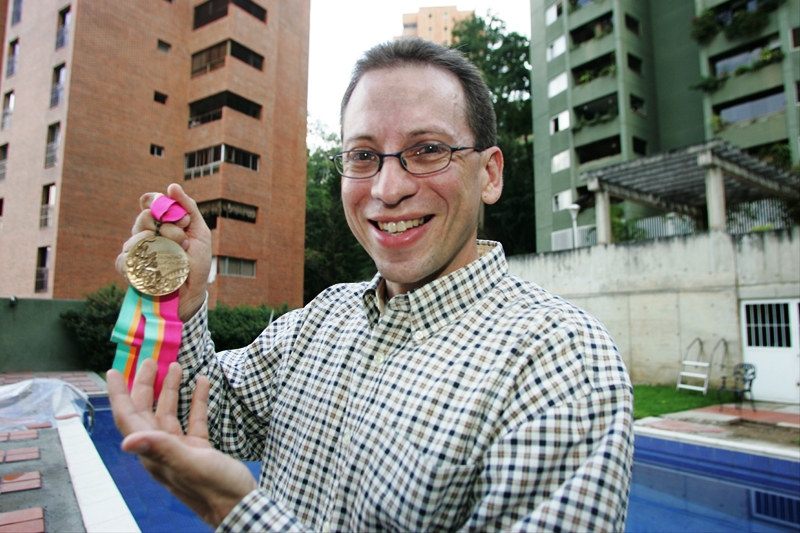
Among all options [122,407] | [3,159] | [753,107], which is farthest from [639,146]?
[3,159]

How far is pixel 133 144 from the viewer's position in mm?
19906

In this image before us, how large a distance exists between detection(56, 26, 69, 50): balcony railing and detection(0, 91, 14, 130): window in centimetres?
413

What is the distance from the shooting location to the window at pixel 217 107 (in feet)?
71.2

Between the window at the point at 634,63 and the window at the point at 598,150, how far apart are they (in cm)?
338

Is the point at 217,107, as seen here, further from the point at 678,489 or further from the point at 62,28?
the point at 678,489

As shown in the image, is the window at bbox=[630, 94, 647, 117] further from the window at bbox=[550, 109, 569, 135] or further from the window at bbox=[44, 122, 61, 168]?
the window at bbox=[44, 122, 61, 168]

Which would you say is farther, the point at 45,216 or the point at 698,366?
the point at 45,216

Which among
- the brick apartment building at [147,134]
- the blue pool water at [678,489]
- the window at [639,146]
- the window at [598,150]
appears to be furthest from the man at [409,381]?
the window at [598,150]

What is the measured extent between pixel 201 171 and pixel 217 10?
23.4 feet

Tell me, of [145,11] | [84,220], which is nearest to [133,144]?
[84,220]

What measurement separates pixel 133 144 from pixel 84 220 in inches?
143

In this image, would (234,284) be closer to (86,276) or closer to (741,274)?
(86,276)

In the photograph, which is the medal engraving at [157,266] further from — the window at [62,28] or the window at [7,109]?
the window at [7,109]

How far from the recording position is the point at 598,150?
2420 cm
